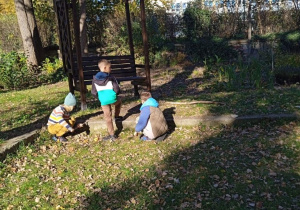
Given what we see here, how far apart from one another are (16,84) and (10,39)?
7641mm

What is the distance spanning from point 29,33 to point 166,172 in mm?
11364

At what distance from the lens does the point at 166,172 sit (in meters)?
4.25

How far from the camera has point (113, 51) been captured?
16.9m

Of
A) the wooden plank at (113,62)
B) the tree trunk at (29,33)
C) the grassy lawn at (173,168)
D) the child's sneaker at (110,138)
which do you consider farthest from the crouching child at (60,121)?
the tree trunk at (29,33)

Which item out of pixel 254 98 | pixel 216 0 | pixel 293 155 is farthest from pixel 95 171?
pixel 216 0

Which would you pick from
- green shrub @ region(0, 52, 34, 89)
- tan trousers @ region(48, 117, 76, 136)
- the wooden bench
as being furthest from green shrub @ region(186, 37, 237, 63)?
tan trousers @ region(48, 117, 76, 136)

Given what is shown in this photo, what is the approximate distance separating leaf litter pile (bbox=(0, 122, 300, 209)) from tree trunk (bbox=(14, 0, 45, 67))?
8.96 meters

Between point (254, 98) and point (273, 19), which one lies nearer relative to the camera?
point (254, 98)

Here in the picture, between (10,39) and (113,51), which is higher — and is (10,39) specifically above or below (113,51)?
above

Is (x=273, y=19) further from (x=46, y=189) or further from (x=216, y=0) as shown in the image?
(x=46, y=189)

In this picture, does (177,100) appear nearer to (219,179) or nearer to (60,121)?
(60,121)

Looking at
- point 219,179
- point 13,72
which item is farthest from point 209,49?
point 219,179

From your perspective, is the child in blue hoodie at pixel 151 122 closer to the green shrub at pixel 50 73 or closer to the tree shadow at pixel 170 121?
the tree shadow at pixel 170 121

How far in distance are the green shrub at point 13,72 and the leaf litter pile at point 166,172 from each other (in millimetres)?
6674
